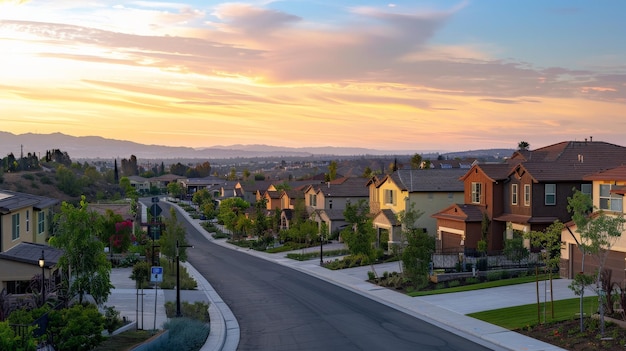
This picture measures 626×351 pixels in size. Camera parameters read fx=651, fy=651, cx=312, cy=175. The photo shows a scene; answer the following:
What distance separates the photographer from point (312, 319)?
96.4 feet

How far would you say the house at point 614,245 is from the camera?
34.0 m

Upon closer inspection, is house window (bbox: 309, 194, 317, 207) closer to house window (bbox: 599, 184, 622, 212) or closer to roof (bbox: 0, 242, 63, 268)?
house window (bbox: 599, 184, 622, 212)

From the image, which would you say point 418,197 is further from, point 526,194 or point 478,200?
point 526,194

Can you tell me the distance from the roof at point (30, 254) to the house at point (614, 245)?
25.3 meters

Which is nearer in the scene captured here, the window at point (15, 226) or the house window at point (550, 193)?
the window at point (15, 226)

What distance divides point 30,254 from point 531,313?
23182 mm

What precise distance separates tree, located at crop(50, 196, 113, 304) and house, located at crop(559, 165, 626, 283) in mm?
22420

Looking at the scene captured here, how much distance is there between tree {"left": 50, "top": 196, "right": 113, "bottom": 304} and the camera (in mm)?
26734

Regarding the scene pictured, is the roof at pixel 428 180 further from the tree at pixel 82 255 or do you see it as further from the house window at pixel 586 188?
the tree at pixel 82 255

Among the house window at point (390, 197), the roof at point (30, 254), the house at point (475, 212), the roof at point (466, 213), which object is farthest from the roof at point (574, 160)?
the roof at point (30, 254)

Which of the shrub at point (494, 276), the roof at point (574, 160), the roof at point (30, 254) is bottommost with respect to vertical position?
the shrub at point (494, 276)

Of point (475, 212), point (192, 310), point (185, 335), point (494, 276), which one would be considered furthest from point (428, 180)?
point (185, 335)

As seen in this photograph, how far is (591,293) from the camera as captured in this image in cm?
3144

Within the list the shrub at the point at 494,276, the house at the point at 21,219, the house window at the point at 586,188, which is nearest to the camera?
the house at the point at 21,219
